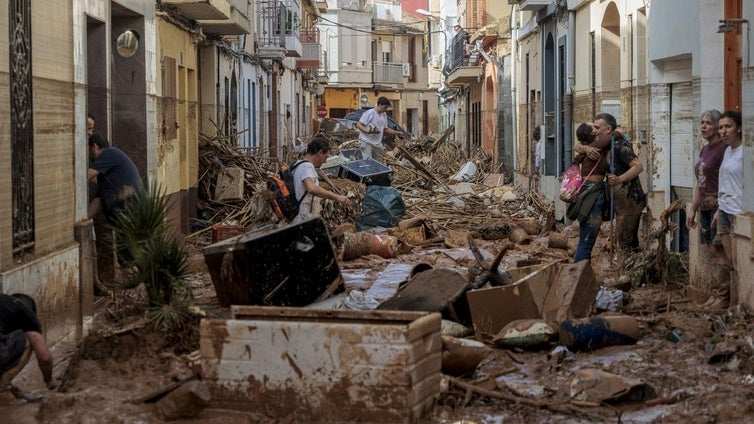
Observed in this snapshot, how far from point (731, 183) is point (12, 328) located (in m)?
6.07

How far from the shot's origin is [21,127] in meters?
9.47

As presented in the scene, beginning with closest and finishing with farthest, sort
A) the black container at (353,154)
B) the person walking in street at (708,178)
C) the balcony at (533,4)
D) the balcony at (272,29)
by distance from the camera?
1. the person walking in street at (708,178)
2. the balcony at (533,4)
3. the black container at (353,154)
4. the balcony at (272,29)

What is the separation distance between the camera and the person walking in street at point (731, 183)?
409 inches

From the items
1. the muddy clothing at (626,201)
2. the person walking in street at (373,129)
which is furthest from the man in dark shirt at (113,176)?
the person walking in street at (373,129)

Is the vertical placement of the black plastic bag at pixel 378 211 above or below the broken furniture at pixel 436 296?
above

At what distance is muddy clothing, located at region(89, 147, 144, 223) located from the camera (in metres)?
11.8

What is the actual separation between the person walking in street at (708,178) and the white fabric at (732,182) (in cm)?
39

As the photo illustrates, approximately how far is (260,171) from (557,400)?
13693mm

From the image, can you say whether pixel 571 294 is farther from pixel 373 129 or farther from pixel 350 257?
pixel 373 129

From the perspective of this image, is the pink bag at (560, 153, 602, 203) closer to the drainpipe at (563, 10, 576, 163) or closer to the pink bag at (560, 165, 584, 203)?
the pink bag at (560, 165, 584, 203)

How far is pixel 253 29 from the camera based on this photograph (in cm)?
3192

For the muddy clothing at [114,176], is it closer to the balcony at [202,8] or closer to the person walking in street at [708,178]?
the person walking in street at [708,178]

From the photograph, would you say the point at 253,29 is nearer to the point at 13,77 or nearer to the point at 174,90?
the point at 174,90

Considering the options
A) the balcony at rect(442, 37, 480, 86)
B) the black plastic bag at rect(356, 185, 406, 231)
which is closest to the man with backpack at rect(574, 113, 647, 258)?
the black plastic bag at rect(356, 185, 406, 231)
